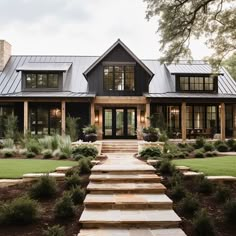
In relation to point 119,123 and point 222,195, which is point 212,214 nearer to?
point 222,195

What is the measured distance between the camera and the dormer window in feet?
70.6

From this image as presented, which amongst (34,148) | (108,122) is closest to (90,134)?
(34,148)

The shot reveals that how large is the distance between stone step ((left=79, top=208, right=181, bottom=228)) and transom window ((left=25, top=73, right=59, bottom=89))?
15663 mm

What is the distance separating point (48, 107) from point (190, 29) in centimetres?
1308

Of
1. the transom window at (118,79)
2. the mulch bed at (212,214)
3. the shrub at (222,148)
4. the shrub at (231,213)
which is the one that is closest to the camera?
the mulch bed at (212,214)

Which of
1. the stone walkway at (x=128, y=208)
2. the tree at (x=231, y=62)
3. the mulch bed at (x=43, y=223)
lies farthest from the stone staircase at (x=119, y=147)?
the mulch bed at (x=43, y=223)

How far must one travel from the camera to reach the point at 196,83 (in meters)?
21.7

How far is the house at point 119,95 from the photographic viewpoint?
65.8 ft

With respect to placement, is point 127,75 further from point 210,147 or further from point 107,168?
point 107,168

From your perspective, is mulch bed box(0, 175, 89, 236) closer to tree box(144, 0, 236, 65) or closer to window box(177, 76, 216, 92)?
tree box(144, 0, 236, 65)

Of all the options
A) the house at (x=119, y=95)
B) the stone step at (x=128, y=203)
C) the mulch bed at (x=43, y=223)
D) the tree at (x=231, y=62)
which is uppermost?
the tree at (x=231, y=62)

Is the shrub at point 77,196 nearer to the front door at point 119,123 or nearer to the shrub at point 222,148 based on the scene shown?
the shrub at point 222,148

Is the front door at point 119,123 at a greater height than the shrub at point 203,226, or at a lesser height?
greater

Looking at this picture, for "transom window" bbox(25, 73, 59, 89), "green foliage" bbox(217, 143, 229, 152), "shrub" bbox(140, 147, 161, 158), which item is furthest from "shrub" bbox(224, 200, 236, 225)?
"transom window" bbox(25, 73, 59, 89)
